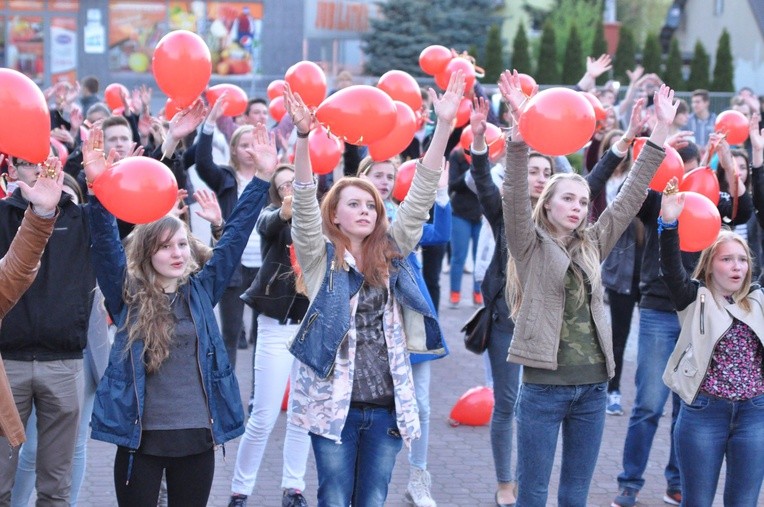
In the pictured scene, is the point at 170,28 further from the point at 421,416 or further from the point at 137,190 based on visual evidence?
the point at 137,190

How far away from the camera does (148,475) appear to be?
454 centimetres

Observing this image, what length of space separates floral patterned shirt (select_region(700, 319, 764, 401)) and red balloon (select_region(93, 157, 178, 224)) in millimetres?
2600

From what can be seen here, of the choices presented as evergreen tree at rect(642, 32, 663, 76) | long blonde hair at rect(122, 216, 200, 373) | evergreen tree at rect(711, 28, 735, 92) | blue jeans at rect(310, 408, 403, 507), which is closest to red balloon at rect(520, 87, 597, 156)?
blue jeans at rect(310, 408, 403, 507)

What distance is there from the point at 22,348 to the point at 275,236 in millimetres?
1704

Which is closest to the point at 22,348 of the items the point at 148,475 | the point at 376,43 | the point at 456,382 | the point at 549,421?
the point at 148,475

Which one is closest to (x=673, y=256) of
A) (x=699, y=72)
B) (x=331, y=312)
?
(x=331, y=312)

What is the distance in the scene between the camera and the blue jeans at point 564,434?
489cm

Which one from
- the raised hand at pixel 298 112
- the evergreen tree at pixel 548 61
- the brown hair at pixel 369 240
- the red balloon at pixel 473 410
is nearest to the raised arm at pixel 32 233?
the raised hand at pixel 298 112

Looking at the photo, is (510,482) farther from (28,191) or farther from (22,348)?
(28,191)

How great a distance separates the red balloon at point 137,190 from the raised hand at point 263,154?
416mm

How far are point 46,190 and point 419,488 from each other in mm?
3196

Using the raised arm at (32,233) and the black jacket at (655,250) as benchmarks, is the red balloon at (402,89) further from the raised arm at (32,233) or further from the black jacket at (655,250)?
the raised arm at (32,233)

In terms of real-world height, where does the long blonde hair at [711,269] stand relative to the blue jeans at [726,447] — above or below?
above

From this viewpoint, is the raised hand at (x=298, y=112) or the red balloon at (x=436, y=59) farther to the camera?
the red balloon at (x=436, y=59)
